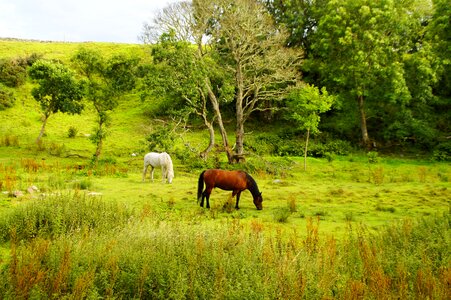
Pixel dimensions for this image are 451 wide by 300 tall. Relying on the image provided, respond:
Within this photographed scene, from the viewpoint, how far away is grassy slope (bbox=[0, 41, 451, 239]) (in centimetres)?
1346

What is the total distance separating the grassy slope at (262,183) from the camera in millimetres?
13461

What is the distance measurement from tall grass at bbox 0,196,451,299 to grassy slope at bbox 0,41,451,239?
3.57 m

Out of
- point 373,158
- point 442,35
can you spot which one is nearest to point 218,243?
point 373,158

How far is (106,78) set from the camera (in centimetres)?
2744

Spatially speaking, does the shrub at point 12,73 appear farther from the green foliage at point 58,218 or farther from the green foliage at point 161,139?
the green foliage at point 58,218

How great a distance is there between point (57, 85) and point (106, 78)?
412 cm

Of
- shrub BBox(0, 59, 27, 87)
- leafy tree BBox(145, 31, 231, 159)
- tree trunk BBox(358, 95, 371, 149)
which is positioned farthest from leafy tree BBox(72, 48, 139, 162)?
tree trunk BBox(358, 95, 371, 149)

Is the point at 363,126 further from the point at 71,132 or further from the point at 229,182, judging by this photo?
the point at 71,132

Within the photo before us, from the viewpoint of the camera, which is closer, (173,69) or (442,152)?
(173,69)

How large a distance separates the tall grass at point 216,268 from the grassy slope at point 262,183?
3569 mm

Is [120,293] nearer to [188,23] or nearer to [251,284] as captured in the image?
[251,284]

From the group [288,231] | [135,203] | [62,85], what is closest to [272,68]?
[62,85]

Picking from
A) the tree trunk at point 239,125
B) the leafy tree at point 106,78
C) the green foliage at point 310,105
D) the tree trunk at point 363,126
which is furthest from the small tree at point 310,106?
the leafy tree at point 106,78

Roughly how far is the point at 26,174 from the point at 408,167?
25066mm
